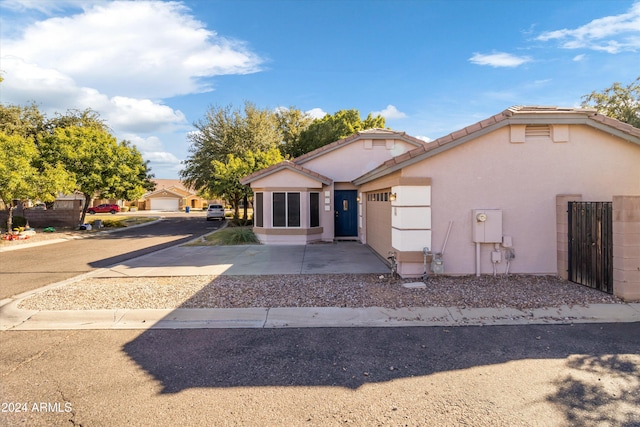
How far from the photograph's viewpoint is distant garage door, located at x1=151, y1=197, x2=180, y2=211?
2559 inches

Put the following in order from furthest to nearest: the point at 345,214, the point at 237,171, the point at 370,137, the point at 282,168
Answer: the point at 237,171
the point at 345,214
the point at 370,137
the point at 282,168

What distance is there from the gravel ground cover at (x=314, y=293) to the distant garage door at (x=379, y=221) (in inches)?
80.0

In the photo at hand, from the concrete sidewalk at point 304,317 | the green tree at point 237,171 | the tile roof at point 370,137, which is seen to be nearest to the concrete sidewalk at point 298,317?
the concrete sidewalk at point 304,317

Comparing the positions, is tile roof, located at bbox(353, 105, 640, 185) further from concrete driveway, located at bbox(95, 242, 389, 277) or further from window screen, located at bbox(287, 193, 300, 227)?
window screen, located at bbox(287, 193, 300, 227)

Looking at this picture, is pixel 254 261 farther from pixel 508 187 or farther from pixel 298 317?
pixel 508 187

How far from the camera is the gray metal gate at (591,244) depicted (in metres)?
6.71

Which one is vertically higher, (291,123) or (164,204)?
(291,123)

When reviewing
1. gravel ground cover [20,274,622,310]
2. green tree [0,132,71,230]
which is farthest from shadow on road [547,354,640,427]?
green tree [0,132,71,230]

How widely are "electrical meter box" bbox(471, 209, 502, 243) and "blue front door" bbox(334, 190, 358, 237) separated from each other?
8363 mm

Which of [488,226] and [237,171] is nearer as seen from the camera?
[488,226]

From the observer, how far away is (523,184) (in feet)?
26.9

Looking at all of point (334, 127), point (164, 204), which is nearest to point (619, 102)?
point (334, 127)

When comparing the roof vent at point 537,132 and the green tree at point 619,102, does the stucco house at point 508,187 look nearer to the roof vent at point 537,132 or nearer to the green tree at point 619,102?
the roof vent at point 537,132

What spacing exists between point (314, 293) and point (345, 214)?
9.33 metres
